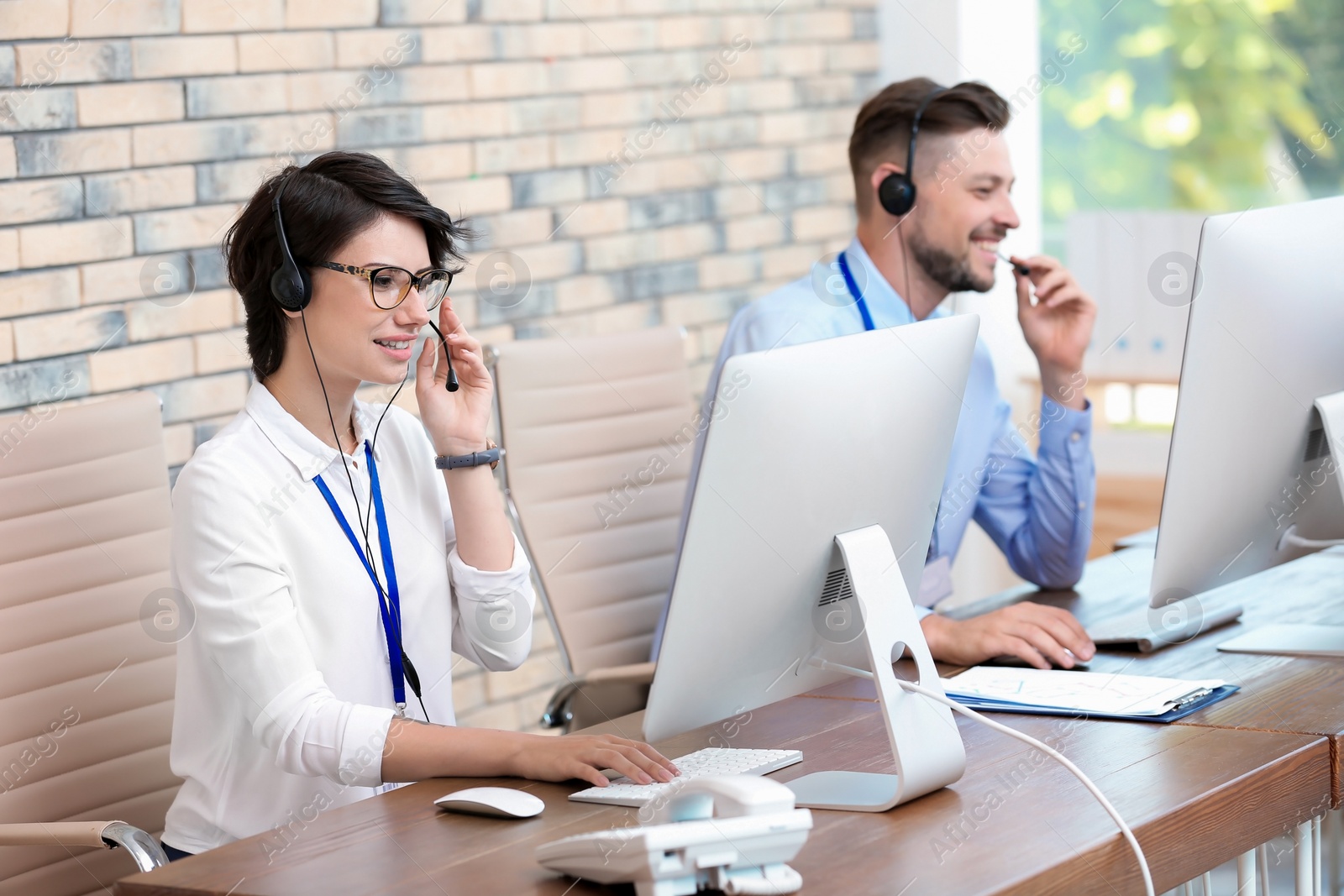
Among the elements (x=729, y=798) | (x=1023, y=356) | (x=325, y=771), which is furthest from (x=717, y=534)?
(x=1023, y=356)

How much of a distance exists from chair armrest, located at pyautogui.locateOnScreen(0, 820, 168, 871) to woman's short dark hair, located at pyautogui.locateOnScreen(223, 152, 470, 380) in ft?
1.91

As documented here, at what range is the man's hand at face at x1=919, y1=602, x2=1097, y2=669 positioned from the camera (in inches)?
77.2

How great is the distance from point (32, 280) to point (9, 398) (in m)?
0.21

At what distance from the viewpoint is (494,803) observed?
1458 mm

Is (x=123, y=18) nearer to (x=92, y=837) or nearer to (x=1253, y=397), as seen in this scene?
(x=92, y=837)

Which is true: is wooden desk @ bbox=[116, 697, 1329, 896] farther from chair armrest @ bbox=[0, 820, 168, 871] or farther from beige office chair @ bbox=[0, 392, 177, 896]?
beige office chair @ bbox=[0, 392, 177, 896]

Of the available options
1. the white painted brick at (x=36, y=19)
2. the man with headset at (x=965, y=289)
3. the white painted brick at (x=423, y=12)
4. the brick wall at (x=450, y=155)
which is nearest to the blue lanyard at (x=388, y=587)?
the man with headset at (x=965, y=289)

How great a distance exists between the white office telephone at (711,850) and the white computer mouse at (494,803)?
0.18m

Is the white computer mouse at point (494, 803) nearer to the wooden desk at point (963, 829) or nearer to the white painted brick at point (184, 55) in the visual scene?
the wooden desk at point (963, 829)

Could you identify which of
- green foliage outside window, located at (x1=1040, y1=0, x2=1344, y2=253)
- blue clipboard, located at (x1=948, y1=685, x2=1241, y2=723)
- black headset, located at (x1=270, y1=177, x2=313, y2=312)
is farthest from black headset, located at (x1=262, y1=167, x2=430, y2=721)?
green foliage outside window, located at (x1=1040, y1=0, x2=1344, y2=253)

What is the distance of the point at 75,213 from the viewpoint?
2572mm

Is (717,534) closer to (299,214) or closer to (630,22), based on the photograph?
(299,214)

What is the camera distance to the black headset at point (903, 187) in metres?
2.63

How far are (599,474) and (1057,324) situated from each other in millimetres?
852
